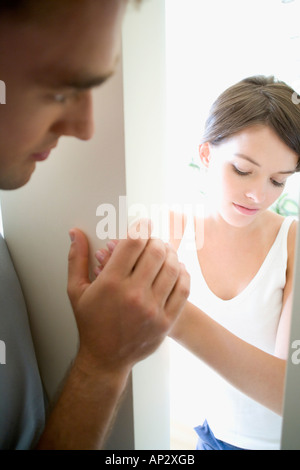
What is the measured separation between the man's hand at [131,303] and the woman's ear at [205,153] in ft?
1.06

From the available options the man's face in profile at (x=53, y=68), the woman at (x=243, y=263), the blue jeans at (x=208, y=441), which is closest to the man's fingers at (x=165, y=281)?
the woman at (x=243, y=263)

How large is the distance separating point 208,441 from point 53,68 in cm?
79

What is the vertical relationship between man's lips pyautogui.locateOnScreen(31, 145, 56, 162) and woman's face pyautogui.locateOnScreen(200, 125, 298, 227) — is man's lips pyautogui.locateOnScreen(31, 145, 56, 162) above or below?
below

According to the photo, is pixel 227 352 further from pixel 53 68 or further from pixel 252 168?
pixel 53 68

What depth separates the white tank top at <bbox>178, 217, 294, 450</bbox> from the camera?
0.67 meters

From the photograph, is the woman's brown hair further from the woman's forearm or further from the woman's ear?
the woman's forearm

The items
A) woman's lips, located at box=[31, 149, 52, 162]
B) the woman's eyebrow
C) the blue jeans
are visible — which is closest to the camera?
woman's lips, located at box=[31, 149, 52, 162]

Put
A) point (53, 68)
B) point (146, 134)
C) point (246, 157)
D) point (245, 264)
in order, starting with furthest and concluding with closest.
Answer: point (245, 264)
point (246, 157)
point (146, 134)
point (53, 68)

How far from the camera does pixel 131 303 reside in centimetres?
46

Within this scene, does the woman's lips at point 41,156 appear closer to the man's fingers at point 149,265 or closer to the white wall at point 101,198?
the white wall at point 101,198

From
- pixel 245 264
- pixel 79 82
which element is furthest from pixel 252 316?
pixel 79 82

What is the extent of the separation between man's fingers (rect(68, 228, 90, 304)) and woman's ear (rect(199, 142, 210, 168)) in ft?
1.15

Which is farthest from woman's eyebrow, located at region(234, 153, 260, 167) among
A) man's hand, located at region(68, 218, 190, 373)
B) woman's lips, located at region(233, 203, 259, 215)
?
man's hand, located at region(68, 218, 190, 373)
